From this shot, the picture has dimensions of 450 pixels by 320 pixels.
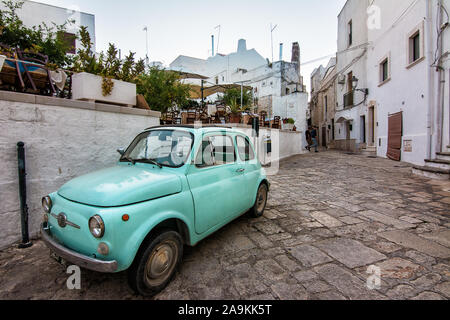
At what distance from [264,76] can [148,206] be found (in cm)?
2740

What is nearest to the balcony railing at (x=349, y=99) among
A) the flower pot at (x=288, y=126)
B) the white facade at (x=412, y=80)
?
the white facade at (x=412, y=80)

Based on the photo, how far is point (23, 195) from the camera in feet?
10.1

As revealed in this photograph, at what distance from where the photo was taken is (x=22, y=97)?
3162 millimetres

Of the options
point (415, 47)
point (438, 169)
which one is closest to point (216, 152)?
point (438, 169)

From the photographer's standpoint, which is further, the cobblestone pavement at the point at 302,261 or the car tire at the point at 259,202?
the car tire at the point at 259,202

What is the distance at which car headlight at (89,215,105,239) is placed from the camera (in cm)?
182

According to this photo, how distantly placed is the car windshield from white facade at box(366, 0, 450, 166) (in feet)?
31.7

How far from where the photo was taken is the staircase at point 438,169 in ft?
21.9

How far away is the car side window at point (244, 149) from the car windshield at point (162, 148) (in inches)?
41.9

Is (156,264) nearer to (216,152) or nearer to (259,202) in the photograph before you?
(216,152)

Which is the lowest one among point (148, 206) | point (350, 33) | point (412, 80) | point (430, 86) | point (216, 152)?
point (148, 206)

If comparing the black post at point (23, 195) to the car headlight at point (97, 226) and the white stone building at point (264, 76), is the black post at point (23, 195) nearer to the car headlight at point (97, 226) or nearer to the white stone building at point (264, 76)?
the car headlight at point (97, 226)

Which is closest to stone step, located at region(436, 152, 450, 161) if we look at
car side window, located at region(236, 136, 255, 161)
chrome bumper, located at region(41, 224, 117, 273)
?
car side window, located at region(236, 136, 255, 161)

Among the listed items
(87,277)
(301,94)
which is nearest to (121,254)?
(87,277)
